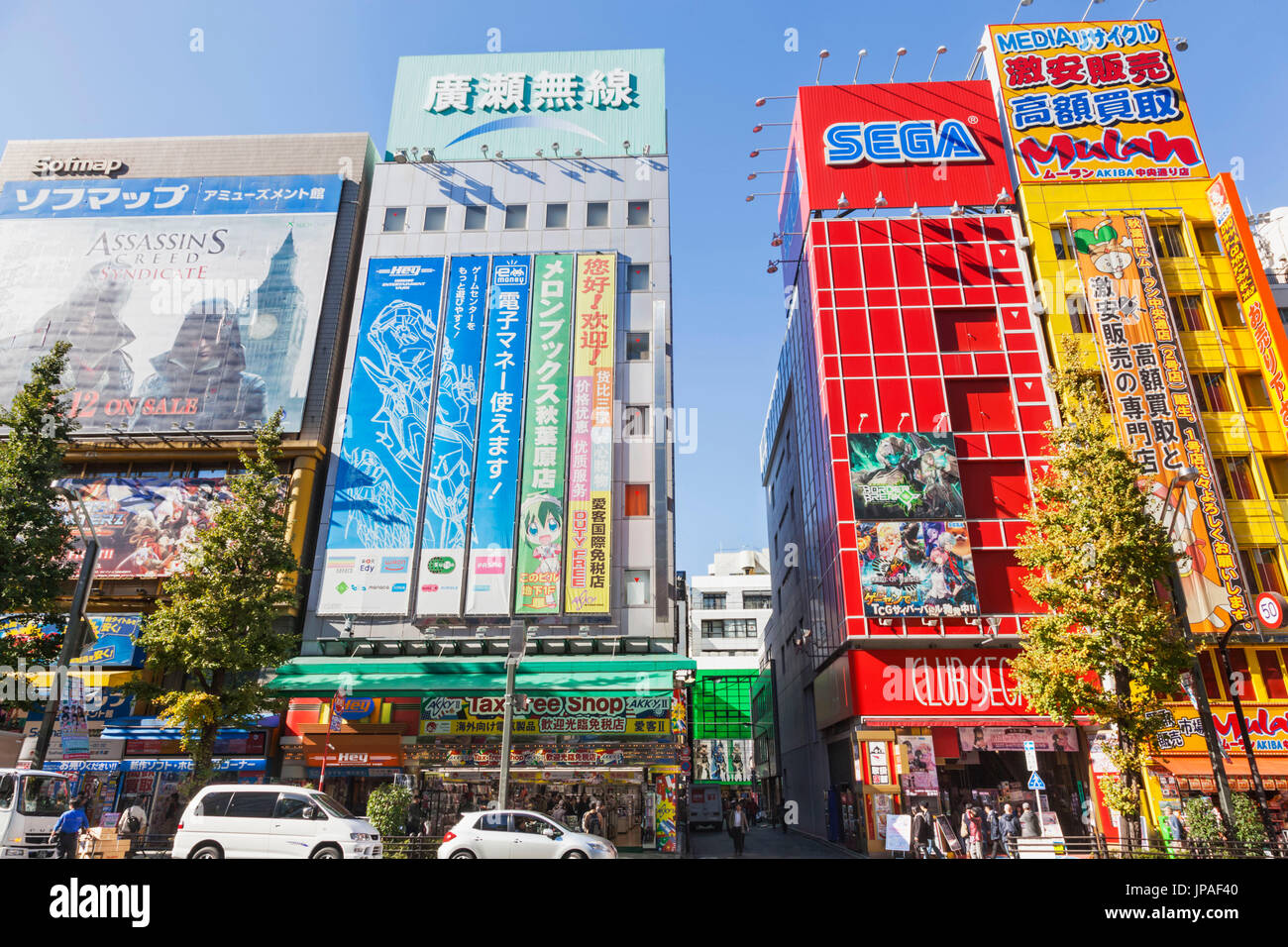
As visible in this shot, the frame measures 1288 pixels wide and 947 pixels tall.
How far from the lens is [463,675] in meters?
28.0

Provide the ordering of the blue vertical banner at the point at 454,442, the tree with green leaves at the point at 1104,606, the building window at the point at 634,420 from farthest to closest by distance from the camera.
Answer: the building window at the point at 634,420
the blue vertical banner at the point at 454,442
the tree with green leaves at the point at 1104,606

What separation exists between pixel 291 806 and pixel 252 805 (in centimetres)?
84

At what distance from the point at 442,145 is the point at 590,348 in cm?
1562

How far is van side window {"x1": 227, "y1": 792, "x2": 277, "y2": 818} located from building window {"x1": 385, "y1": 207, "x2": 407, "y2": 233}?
28.0 m

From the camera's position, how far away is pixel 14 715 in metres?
27.8

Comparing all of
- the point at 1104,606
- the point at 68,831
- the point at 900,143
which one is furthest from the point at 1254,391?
the point at 68,831

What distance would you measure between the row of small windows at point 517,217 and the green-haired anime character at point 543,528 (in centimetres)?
1439

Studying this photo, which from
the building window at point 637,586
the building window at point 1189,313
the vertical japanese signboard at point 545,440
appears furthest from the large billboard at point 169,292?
the building window at point 1189,313

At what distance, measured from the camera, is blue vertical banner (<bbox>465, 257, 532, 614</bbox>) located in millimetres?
30000

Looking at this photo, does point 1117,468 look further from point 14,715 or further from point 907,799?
point 14,715

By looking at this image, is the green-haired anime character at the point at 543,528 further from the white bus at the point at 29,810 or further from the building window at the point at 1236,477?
the building window at the point at 1236,477

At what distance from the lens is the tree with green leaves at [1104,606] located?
66.5 feet

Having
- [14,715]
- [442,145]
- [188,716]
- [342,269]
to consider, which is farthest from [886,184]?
[14,715]

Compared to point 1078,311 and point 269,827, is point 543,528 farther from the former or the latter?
point 1078,311
